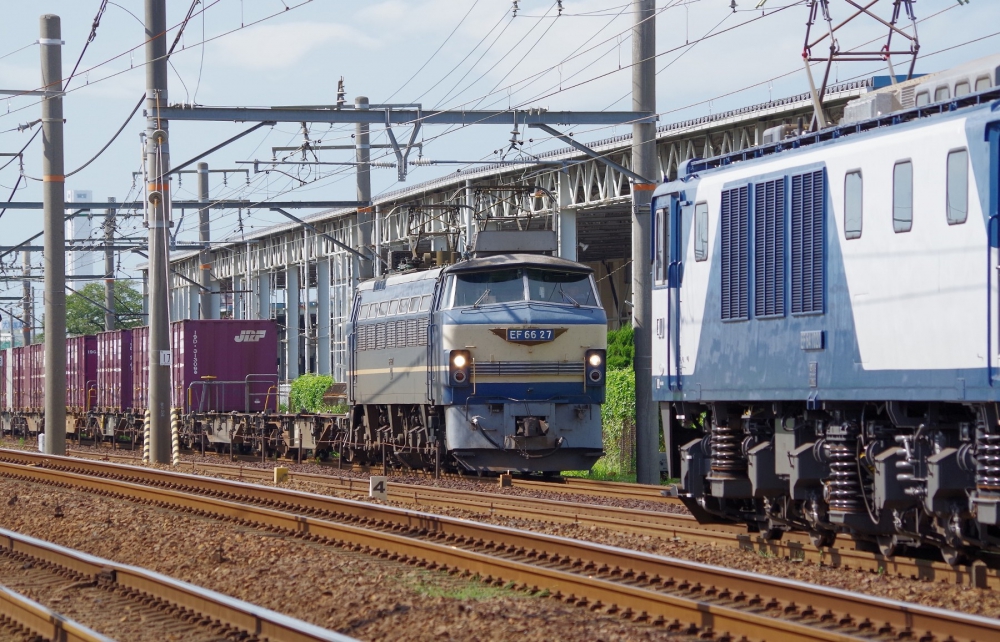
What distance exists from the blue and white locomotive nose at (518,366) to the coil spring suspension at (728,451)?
329 inches

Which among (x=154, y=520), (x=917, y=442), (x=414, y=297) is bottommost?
(x=154, y=520)

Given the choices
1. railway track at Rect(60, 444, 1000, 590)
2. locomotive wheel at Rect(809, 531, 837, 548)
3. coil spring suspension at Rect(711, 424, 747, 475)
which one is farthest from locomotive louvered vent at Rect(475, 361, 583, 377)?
locomotive wheel at Rect(809, 531, 837, 548)

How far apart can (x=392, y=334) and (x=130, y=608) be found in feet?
46.0

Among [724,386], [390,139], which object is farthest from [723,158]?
[390,139]

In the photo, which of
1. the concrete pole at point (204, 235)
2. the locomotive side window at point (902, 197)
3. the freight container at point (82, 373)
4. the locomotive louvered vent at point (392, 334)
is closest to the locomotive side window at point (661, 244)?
the locomotive side window at point (902, 197)

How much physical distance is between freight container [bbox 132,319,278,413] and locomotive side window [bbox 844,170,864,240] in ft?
80.4

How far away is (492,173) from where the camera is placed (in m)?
40.8

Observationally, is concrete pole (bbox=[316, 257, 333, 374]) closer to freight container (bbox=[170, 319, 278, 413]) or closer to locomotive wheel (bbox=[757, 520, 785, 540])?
freight container (bbox=[170, 319, 278, 413])

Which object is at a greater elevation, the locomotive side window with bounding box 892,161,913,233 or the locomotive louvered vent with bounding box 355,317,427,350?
the locomotive side window with bounding box 892,161,913,233

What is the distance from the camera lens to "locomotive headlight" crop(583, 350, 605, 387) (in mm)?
22031

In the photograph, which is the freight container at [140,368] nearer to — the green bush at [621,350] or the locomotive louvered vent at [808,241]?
the green bush at [621,350]

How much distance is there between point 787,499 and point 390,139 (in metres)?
12.4

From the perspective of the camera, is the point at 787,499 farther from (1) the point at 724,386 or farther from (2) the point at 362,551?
(2) the point at 362,551

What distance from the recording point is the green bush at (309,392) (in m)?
45.2
